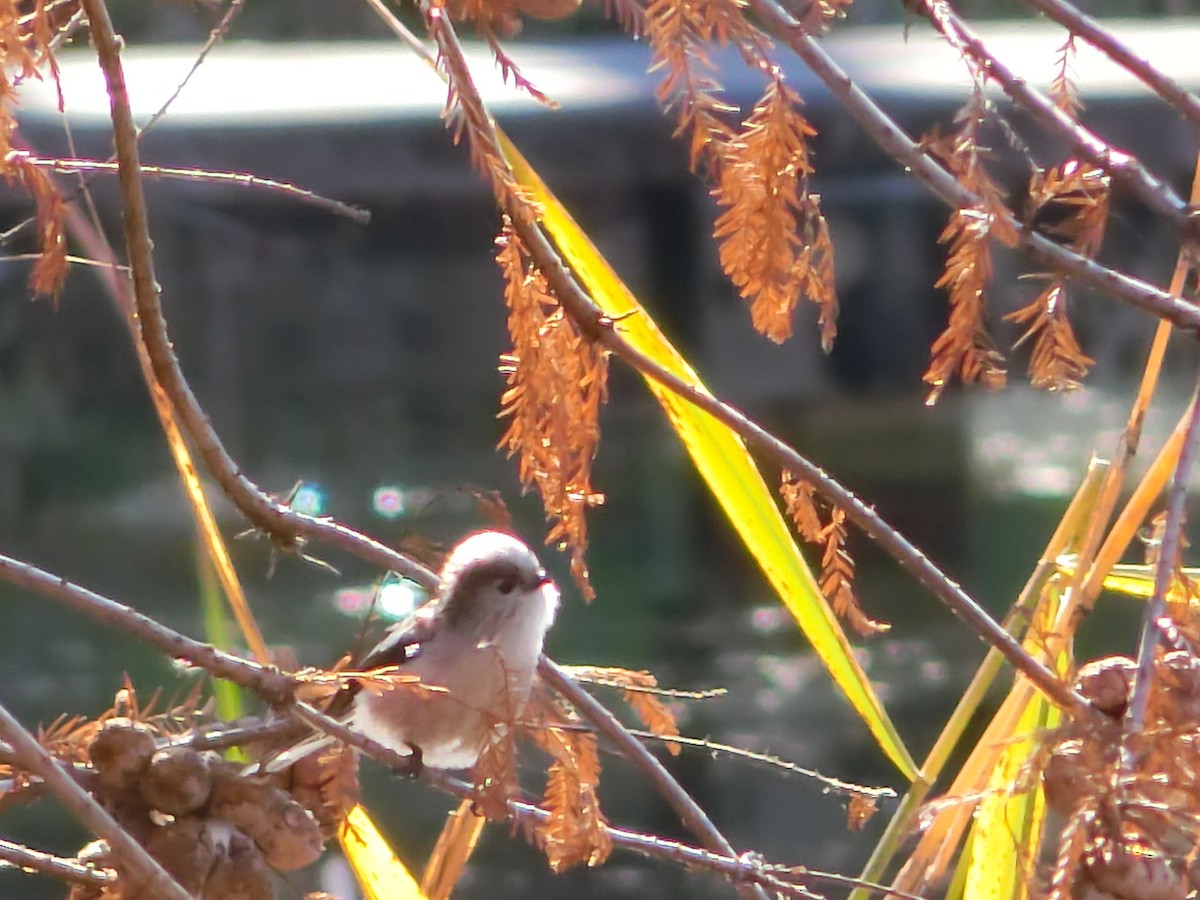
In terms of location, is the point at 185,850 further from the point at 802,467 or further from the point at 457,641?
the point at 457,641

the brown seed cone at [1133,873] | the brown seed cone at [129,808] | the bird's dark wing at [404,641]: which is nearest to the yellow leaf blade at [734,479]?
the brown seed cone at [1133,873]

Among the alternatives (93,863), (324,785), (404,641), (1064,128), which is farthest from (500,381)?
(1064,128)

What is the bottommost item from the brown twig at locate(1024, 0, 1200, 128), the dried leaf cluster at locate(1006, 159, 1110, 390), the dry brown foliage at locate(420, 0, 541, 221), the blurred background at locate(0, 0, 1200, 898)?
the blurred background at locate(0, 0, 1200, 898)

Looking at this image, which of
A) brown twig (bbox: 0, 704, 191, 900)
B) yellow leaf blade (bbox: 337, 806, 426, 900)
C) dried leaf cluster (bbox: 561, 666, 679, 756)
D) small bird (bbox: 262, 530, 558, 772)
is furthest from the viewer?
small bird (bbox: 262, 530, 558, 772)

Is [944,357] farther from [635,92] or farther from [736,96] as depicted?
[635,92]

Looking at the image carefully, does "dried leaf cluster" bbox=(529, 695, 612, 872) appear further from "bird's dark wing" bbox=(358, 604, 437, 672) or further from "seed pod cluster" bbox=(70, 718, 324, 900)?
"bird's dark wing" bbox=(358, 604, 437, 672)

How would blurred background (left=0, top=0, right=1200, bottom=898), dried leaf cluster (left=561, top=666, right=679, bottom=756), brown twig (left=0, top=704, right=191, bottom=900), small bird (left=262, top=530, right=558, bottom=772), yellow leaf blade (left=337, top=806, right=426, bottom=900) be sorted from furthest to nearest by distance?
blurred background (left=0, top=0, right=1200, bottom=898), small bird (left=262, top=530, right=558, bottom=772), yellow leaf blade (left=337, top=806, right=426, bottom=900), dried leaf cluster (left=561, top=666, right=679, bottom=756), brown twig (left=0, top=704, right=191, bottom=900)

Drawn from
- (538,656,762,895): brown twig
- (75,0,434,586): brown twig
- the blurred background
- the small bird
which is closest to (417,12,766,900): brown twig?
(538,656,762,895): brown twig
